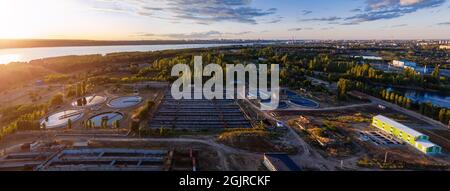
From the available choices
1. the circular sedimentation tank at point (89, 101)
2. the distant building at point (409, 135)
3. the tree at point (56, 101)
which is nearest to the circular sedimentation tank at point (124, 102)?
the circular sedimentation tank at point (89, 101)

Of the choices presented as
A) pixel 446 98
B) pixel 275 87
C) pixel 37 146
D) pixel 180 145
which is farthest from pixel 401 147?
pixel 446 98

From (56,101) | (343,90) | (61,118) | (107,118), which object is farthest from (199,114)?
(343,90)

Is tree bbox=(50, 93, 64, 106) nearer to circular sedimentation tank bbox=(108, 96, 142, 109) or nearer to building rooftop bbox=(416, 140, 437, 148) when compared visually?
circular sedimentation tank bbox=(108, 96, 142, 109)

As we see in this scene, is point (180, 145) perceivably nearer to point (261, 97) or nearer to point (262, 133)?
point (262, 133)

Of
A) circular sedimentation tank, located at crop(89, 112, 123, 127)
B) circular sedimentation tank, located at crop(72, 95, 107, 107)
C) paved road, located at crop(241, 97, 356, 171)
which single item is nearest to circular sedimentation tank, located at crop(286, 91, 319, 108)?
paved road, located at crop(241, 97, 356, 171)

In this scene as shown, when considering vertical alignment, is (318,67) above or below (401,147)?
above
